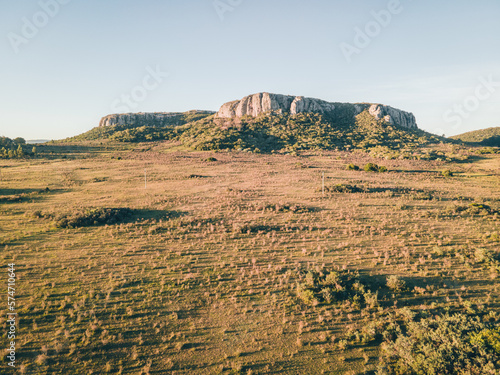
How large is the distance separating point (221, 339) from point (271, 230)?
1203cm

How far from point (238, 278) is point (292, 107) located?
460 feet

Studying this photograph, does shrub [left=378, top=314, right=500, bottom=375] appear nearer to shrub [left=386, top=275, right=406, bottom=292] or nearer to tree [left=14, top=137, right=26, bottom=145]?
shrub [left=386, top=275, right=406, bottom=292]

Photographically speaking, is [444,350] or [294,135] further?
[294,135]

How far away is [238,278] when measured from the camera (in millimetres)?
13359

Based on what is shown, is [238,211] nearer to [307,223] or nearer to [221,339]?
[307,223]

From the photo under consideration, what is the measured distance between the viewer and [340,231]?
20.3m

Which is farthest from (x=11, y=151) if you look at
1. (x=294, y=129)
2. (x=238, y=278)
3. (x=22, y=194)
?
(x=294, y=129)

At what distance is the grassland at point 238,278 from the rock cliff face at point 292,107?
12218 cm

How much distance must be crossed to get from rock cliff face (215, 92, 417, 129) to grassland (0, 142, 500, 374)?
122m

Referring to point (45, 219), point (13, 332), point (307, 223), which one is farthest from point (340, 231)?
point (45, 219)

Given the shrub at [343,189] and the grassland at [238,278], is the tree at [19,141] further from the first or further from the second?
the shrub at [343,189]

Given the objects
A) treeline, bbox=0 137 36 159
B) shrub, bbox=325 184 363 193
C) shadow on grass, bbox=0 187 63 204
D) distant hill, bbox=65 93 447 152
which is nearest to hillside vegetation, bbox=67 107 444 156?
distant hill, bbox=65 93 447 152

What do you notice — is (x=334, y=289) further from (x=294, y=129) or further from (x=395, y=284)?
(x=294, y=129)

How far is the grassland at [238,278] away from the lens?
28.5ft
